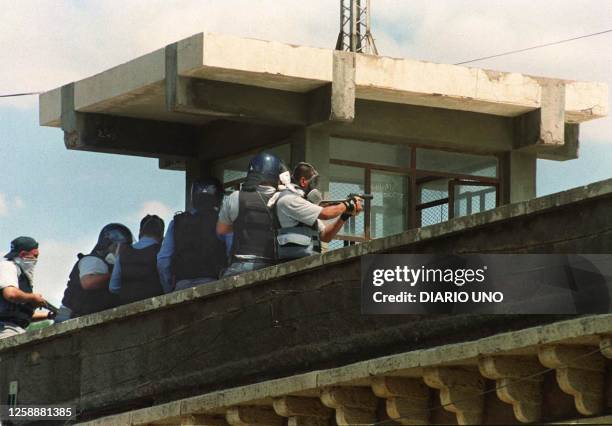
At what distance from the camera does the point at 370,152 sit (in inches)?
850

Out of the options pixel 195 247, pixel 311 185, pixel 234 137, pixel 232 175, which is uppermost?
pixel 234 137

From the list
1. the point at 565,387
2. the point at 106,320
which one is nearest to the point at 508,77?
the point at 106,320

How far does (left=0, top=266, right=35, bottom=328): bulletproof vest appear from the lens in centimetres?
2025

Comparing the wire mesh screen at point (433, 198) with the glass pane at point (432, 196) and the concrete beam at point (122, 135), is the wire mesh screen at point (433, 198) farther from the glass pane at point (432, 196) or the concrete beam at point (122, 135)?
the concrete beam at point (122, 135)

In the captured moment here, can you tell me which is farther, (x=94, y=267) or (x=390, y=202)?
(x=390, y=202)

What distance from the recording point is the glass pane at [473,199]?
2197 centimetres

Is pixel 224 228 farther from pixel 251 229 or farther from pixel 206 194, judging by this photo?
pixel 206 194

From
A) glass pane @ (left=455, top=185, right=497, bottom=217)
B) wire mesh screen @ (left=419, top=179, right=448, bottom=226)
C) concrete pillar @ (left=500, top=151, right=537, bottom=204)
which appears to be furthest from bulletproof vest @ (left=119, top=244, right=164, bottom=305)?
concrete pillar @ (left=500, top=151, right=537, bottom=204)

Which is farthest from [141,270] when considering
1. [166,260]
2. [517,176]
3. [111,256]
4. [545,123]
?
[545,123]

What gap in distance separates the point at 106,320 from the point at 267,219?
2.46 meters

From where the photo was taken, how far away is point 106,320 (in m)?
19.1

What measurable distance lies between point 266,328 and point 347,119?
3906 mm

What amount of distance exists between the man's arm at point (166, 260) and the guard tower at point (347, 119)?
2.03 meters

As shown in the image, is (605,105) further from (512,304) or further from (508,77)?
(512,304)
